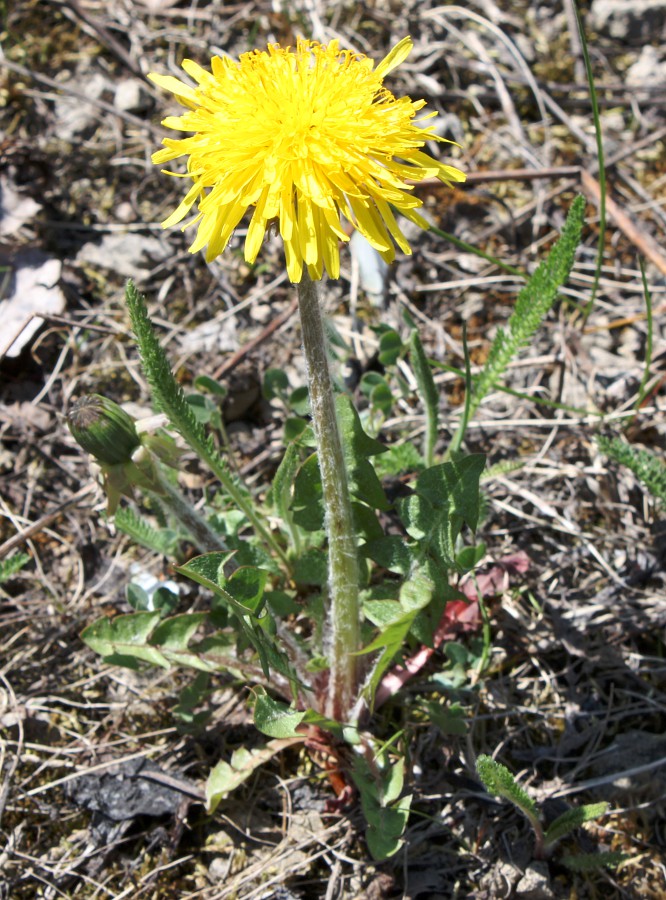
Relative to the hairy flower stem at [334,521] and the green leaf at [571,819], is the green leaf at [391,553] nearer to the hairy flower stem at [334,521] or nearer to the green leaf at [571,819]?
the hairy flower stem at [334,521]

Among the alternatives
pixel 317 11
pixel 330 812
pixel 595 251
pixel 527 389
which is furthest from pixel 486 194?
pixel 330 812

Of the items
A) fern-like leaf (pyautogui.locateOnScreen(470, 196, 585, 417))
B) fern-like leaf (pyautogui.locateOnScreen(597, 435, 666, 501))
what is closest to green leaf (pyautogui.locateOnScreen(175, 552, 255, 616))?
fern-like leaf (pyautogui.locateOnScreen(470, 196, 585, 417))

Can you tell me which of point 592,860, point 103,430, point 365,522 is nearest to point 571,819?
point 592,860

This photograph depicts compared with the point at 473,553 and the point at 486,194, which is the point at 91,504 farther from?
the point at 486,194

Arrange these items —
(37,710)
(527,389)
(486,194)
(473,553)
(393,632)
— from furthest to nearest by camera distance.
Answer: (486,194) < (527,389) < (37,710) < (473,553) < (393,632)

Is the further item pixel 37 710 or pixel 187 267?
pixel 187 267

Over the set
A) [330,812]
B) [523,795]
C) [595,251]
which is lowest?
[330,812]

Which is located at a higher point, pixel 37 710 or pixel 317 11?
pixel 317 11
